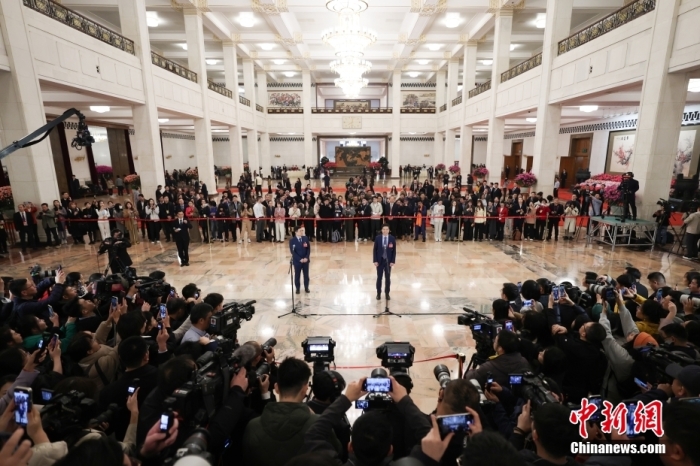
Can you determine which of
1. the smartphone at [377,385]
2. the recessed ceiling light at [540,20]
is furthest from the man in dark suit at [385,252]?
the recessed ceiling light at [540,20]

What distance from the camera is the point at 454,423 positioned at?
5.93 feet

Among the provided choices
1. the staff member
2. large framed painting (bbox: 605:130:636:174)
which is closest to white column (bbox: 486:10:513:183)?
large framed painting (bbox: 605:130:636:174)

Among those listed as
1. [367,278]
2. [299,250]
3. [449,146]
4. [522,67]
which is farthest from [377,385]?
[449,146]

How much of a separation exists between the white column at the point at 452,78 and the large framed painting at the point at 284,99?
583 inches

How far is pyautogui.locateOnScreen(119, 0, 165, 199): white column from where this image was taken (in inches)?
527

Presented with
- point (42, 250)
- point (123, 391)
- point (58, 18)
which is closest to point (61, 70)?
point (58, 18)

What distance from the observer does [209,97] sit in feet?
63.3

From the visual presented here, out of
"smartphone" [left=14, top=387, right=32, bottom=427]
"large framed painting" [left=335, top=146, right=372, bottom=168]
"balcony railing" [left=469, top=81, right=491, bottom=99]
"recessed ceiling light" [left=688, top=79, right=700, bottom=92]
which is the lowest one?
"smartphone" [left=14, top=387, right=32, bottom=427]

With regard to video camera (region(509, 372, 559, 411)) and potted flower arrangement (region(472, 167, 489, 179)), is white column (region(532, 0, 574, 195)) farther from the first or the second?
video camera (region(509, 372, 559, 411))

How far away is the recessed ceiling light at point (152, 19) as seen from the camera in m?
17.4

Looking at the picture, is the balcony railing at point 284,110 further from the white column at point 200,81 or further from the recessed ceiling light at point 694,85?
the recessed ceiling light at point 694,85

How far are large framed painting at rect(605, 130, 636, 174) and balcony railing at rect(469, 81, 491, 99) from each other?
735 cm

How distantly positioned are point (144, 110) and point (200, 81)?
15.9 ft

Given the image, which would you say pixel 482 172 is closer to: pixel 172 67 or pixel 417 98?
pixel 172 67
